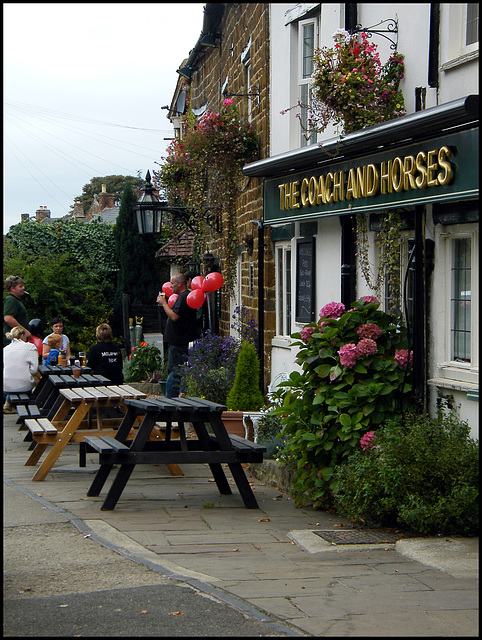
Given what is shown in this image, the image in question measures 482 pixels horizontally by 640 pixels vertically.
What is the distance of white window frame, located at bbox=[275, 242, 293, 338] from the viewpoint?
11.3 metres

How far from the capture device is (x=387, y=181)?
7.57 m

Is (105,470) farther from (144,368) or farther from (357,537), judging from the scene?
(144,368)

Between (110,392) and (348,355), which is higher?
(348,355)

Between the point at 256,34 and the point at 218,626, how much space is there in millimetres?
10146

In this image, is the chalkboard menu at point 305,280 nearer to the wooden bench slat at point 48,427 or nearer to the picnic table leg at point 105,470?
the picnic table leg at point 105,470

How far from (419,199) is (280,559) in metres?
3.16

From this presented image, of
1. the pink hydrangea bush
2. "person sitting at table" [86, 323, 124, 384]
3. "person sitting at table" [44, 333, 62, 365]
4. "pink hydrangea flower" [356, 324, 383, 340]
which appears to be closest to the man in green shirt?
"person sitting at table" [44, 333, 62, 365]

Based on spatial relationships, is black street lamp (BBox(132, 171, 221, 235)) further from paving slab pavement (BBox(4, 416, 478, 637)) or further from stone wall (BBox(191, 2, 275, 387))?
paving slab pavement (BBox(4, 416, 478, 637))

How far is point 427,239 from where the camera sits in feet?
23.7

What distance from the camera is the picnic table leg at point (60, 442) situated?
8.44 metres

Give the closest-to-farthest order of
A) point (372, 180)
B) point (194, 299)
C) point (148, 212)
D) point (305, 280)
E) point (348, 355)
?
1. point (348, 355)
2. point (372, 180)
3. point (305, 280)
4. point (194, 299)
5. point (148, 212)

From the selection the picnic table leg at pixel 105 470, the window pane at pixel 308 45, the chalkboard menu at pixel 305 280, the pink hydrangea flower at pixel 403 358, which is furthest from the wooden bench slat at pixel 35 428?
the window pane at pixel 308 45

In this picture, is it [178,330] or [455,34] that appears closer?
[455,34]

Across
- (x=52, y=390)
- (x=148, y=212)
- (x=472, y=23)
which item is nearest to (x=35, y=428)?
(x=52, y=390)
